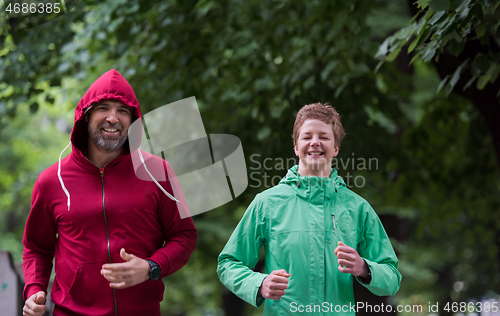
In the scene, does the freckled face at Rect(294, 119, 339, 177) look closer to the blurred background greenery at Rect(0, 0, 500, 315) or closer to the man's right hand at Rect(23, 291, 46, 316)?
the man's right hand at Rect(23, 291, 46, 316)

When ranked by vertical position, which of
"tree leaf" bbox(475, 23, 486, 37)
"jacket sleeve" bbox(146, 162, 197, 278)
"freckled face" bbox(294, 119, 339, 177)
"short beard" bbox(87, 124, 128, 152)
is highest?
"tree leaf" bbox(475, 23, 486, 37)

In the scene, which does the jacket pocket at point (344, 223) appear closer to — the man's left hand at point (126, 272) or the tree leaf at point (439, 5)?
the man's left hand at point (126, 272)

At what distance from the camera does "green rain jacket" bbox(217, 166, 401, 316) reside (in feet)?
7.80

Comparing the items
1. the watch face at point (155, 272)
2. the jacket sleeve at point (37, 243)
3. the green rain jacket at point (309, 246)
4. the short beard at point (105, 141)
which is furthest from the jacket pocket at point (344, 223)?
the jacket sleeve at point (37, 243)

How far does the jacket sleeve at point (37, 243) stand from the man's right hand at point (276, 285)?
3.75 feet

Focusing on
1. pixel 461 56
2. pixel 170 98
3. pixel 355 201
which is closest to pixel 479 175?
pixel 461 56

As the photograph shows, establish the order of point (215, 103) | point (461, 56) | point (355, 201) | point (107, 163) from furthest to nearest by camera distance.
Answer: point (215, 103) < point (461, 56) < point (107, 163) < point (355, 201)

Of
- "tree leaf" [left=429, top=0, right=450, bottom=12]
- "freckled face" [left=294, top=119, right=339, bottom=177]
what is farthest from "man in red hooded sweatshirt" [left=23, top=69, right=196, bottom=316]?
"tree leaf" [left=429, top=0, right=450, bottom=12]

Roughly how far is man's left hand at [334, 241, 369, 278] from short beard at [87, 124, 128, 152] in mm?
1172

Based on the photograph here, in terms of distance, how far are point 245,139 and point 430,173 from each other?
2398 mm

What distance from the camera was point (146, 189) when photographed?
8.56ft

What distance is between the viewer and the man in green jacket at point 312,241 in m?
2.36

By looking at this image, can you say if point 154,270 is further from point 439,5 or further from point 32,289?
point 439,5

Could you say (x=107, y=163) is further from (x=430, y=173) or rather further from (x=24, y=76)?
(x=430, y=173)
